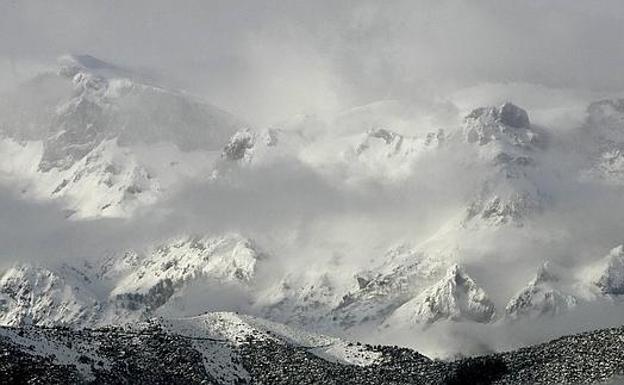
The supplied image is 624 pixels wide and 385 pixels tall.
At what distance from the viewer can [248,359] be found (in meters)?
162

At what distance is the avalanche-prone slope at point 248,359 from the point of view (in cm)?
13725

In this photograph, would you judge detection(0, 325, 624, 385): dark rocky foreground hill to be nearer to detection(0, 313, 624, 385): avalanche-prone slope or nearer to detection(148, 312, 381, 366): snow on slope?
detection(0, 313, 624, 385): avalanche-prone slope

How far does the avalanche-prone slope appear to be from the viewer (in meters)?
137

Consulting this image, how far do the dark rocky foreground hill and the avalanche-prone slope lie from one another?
15cm

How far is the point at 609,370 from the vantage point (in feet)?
438

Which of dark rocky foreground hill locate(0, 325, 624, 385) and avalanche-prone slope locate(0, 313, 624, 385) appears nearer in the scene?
dark rocky foreground hill locate(0, 325, 624, 385)

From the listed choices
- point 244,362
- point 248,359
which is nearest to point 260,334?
point 248,359

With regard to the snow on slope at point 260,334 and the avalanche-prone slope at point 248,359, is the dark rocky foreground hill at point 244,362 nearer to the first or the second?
the avalanche-prone slope at point 248,359

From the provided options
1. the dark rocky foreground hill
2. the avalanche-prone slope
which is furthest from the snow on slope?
the dark rocky foreground hill

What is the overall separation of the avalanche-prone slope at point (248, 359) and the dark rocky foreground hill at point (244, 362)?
0.15 metres

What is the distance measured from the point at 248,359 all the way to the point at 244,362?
0.94 m

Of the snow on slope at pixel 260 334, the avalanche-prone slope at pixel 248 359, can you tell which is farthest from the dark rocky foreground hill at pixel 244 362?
the snow on slope at pixel 260 334

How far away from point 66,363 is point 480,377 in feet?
158

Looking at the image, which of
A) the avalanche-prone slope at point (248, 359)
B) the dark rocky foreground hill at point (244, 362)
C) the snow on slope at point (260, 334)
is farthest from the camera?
the snow on slope at point (260, 334)
